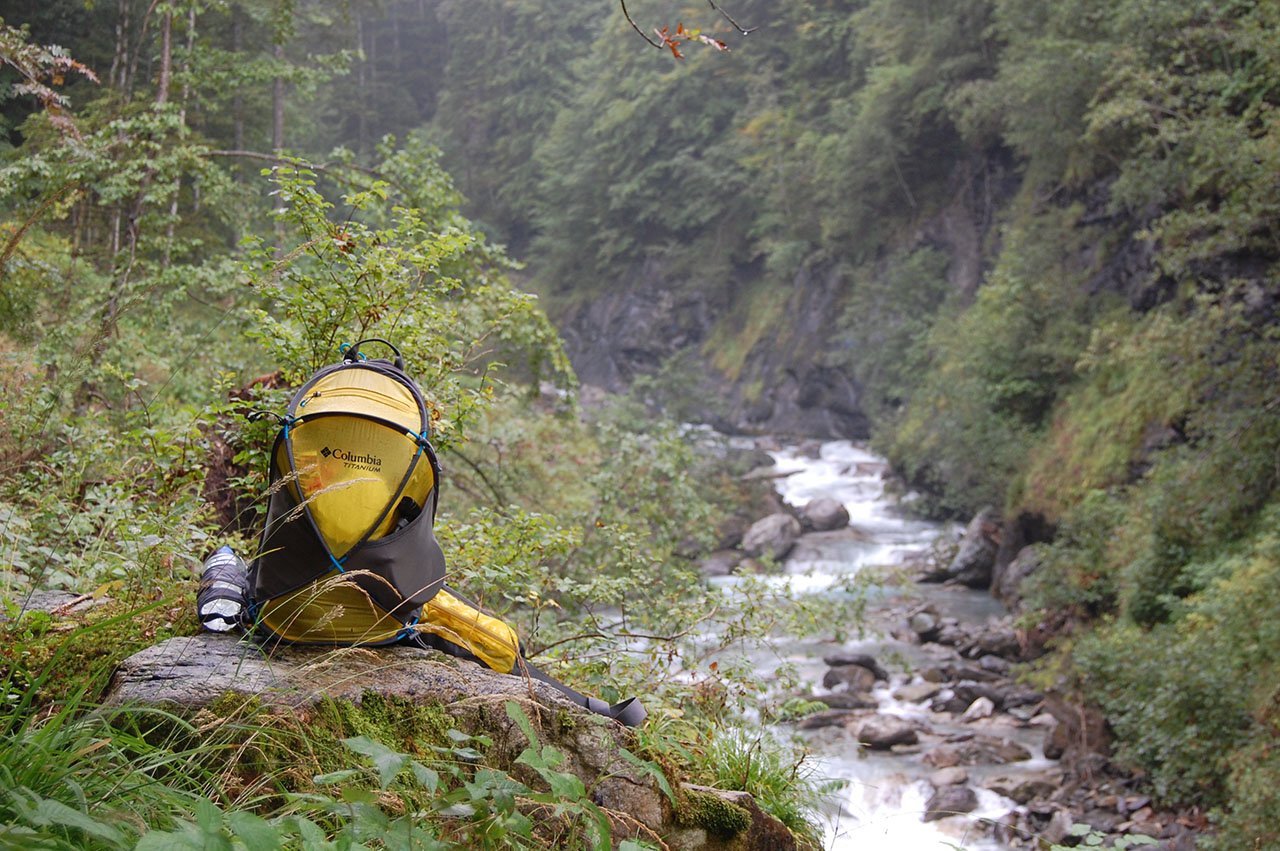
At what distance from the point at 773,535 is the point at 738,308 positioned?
17.7 metres

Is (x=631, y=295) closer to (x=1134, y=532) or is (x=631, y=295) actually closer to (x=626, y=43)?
(x=626, y=43)

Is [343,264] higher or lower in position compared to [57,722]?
higher

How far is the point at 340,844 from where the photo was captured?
159 cm

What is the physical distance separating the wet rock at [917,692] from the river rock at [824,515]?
731cm

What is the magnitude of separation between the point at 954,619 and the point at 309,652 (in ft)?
39.1

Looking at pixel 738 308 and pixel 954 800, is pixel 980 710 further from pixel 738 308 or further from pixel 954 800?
pixel 738 308

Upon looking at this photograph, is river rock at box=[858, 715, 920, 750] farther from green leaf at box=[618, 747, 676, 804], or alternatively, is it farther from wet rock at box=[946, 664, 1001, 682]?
green leaf at box=[618, 747, 676, 804]

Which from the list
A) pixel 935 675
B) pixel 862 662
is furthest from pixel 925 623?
pixel 862 662

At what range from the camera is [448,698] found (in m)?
2.54

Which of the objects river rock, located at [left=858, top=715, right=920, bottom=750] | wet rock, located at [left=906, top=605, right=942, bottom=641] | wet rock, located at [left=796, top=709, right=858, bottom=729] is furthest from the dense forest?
wet rock, located at [left=796, top=709, right=858, bottom=729]

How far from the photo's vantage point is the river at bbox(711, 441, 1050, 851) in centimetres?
700

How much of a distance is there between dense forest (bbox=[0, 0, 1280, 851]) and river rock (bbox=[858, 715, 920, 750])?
173 centimetres

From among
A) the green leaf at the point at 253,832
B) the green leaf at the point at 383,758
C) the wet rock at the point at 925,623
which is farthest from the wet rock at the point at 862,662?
the green leaf at the point at 253,832

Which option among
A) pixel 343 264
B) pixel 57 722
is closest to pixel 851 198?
pixel 343 264
